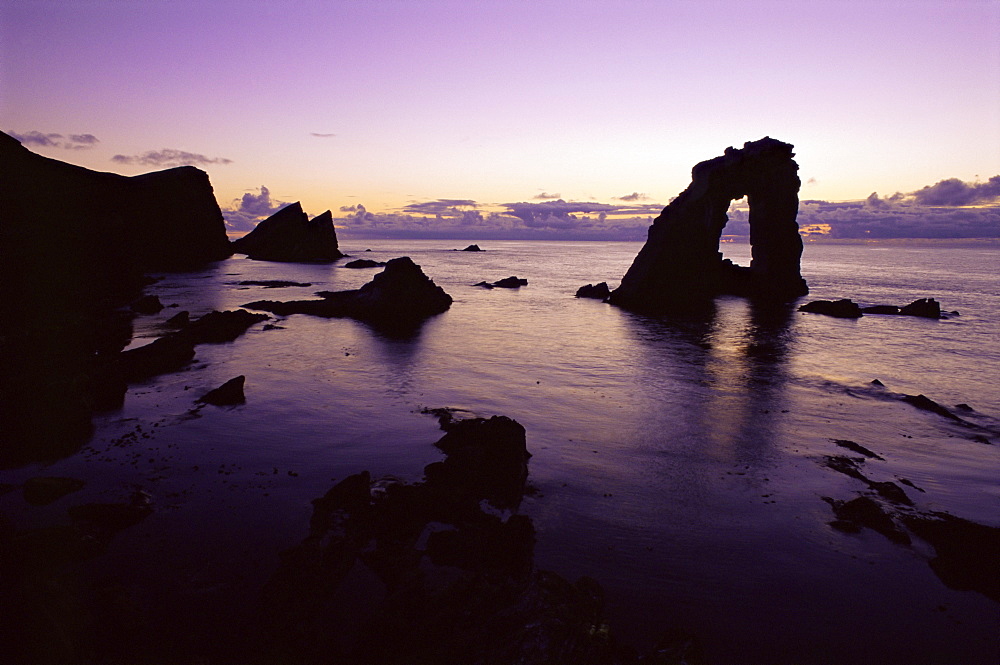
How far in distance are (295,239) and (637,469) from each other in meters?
126

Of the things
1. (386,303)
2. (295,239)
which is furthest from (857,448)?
(295,239)

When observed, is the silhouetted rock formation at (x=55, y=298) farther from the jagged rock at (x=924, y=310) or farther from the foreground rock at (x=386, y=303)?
the jagged rock at (x=924, y=310)

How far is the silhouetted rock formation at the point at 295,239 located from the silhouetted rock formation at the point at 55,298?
66874 millimetres

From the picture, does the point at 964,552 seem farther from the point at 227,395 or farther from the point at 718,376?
the point at 227,395

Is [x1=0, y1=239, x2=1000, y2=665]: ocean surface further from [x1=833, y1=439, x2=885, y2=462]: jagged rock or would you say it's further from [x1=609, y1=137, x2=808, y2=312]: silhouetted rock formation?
[x1=609, y1=137, x2=808, y2=312]: silhouetted rock formation

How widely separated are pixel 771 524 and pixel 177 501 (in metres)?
11.4

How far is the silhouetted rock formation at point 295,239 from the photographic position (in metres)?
123

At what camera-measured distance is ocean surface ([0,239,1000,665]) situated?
7.20 m

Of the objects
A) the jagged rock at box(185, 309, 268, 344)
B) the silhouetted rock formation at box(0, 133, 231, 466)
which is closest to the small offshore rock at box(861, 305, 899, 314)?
the jagged rock at box(185, 309, 268, 344)

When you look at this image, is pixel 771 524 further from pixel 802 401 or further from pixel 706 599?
pixel 802 401

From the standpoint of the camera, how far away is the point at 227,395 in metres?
16.1

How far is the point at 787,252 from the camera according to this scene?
53.2 m

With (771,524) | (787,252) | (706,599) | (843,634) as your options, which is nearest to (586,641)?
(706,599)

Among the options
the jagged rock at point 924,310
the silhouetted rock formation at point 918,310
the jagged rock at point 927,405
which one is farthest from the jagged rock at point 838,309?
the jagged rock at point 927,405
